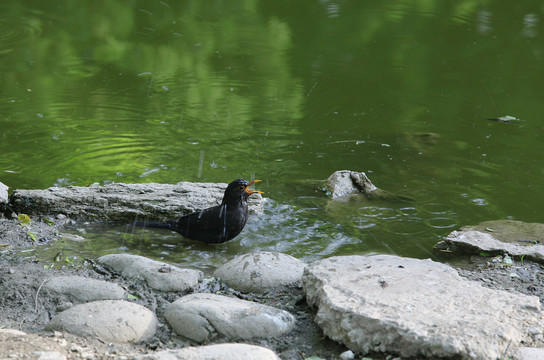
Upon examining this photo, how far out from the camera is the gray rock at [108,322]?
3.82 metres

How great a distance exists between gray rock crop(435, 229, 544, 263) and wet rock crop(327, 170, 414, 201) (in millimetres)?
1589

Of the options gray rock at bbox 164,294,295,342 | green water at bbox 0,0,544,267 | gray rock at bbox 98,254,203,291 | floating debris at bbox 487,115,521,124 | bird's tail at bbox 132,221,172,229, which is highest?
gray rock at bbox 164,294,295,342

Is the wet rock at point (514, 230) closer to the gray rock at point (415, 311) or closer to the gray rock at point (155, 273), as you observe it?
the gray rock at point (415, 311)

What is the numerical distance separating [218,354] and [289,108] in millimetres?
8315

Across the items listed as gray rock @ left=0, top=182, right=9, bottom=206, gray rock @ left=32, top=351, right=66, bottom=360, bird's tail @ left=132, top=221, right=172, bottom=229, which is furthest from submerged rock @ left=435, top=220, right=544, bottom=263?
gray rock @ left=0, top=182, right=9, bottom=206

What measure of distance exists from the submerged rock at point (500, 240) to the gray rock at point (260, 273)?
1.62 meters

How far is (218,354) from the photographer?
3414mm

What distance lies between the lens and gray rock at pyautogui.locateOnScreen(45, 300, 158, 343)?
12.5 ft

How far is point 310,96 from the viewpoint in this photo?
12.2 m

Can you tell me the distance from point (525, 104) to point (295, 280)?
28.8 ft

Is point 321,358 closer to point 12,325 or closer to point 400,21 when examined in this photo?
point 12,325

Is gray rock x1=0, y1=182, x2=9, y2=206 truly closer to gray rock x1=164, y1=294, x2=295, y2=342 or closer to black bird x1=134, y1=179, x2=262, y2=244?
black bird x1=134, y1=179, x2=262, y2=244

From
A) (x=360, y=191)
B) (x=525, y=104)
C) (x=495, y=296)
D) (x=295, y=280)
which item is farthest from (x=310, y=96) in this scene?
(x=495, y=296)

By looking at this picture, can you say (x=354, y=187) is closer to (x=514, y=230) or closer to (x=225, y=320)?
(x=514, y=230)
